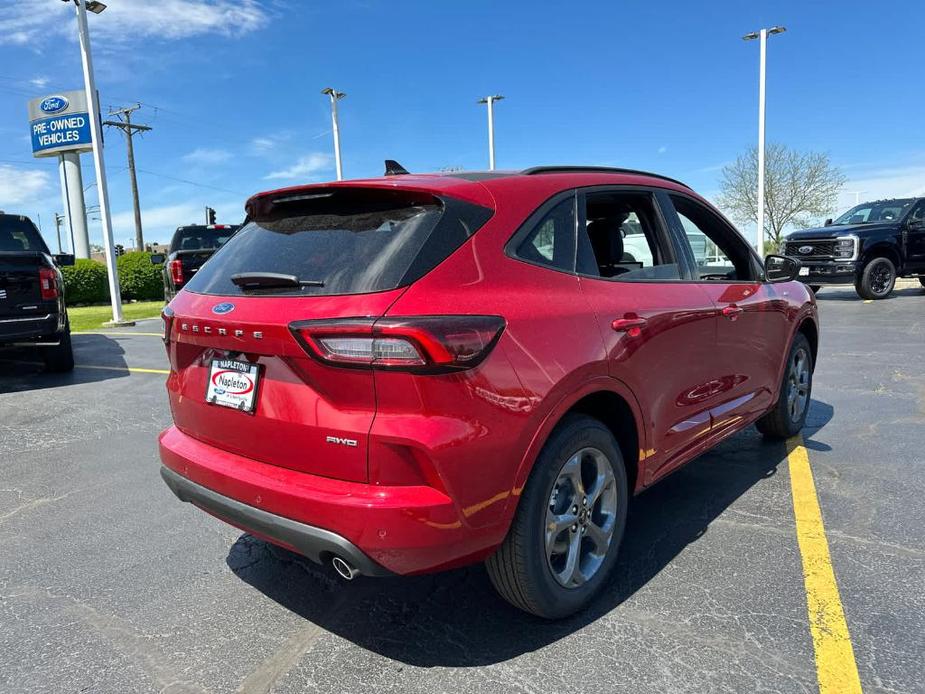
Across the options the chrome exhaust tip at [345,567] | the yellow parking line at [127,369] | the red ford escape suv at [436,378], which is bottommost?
the yellow parking line at [127,369]

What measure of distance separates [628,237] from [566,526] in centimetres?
157

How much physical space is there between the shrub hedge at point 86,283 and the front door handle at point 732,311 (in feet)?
72.7

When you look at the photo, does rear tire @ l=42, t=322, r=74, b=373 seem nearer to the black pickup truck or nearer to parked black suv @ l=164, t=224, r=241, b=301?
the black pickup truck

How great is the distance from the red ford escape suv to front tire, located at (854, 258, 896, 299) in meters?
13.3

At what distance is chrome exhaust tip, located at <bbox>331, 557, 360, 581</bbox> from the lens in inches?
83.5

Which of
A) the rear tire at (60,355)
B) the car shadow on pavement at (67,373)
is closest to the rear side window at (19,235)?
the rear tire at (60,355)

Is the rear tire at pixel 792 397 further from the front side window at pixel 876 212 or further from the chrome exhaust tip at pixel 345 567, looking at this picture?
the front side window at pixel 876 212

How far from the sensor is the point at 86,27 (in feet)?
47.4

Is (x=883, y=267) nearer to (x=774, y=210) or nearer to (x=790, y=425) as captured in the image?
(x=790, y=425)

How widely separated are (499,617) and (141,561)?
5.88 ft

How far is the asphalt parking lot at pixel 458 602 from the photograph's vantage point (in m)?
2.31

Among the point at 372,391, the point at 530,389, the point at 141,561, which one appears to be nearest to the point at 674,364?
the point at 530,389

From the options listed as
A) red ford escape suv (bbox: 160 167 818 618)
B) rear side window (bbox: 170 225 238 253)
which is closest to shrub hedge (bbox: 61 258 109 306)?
rear side window (bbox: 170 225 238 253)

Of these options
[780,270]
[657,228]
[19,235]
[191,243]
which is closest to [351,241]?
[657,228]
